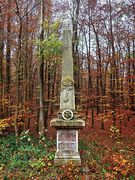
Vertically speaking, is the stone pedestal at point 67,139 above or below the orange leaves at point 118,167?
above

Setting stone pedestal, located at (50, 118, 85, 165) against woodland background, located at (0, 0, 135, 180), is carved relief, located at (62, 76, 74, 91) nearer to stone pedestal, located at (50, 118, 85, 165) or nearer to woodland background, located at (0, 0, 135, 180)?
stone pedestal, located at (50, 118, 85, 165)

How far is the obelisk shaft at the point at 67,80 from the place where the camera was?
29.3 ft

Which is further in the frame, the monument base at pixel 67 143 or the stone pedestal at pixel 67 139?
the monument base at pixel 67 143

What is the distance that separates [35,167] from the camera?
7656 millimetres

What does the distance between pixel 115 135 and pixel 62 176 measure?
959 cm

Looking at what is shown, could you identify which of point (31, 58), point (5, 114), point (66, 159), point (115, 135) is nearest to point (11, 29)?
point (31, 58)

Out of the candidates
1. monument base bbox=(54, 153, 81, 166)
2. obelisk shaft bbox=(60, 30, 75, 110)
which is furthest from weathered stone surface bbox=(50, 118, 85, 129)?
monument base bbox=(54, 153, 81, 166)

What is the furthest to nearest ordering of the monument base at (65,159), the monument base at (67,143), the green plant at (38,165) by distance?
the monument base at (67,143) → the monument base at (65,159) → the green plant at (38,165)

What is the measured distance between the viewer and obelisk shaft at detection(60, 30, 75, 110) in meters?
8.92

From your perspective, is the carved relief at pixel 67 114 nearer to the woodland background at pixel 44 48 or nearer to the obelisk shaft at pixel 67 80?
the obelisk shaft at pixel 67 80

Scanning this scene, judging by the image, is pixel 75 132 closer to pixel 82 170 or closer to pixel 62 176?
pixel 82 170

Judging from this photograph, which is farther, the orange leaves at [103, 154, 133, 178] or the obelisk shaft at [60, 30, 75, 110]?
the obelisk shaft at [60, 30, 75, 110]

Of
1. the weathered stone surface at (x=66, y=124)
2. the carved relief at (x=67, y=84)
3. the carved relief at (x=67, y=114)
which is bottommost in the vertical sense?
the weathered stone surface at (x=66, y=124)

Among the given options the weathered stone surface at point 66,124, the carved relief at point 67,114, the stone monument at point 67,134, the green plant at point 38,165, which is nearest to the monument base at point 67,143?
the stone monument at point 67,134
